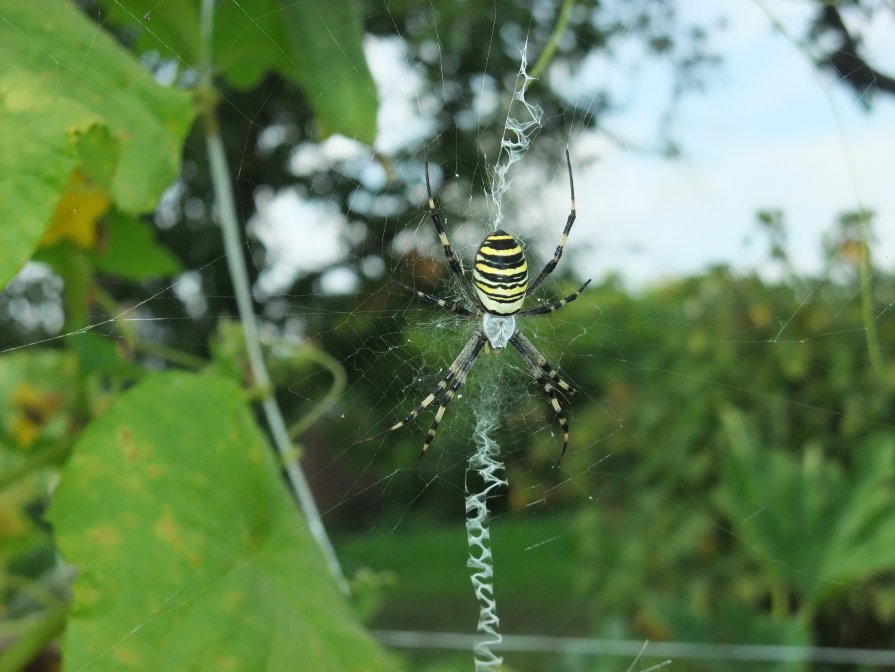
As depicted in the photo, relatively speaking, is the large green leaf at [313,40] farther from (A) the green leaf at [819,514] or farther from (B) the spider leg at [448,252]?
(A) the green leaf at [819,514]

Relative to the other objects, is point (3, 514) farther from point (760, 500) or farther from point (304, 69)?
point (760, 500)

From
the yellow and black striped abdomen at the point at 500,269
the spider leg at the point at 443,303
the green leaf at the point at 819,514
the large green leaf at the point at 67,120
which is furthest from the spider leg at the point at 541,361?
the large green leaf at the point at 67,120

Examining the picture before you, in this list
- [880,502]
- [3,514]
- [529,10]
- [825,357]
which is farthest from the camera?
[825,357]

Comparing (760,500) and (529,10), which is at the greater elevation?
(529,10)

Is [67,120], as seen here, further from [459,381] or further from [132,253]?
[459,381]

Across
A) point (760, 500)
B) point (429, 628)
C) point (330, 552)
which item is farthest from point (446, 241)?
point (429, 628)

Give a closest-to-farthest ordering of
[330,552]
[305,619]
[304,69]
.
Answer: [305,619]
[304,69]
[330,552]
